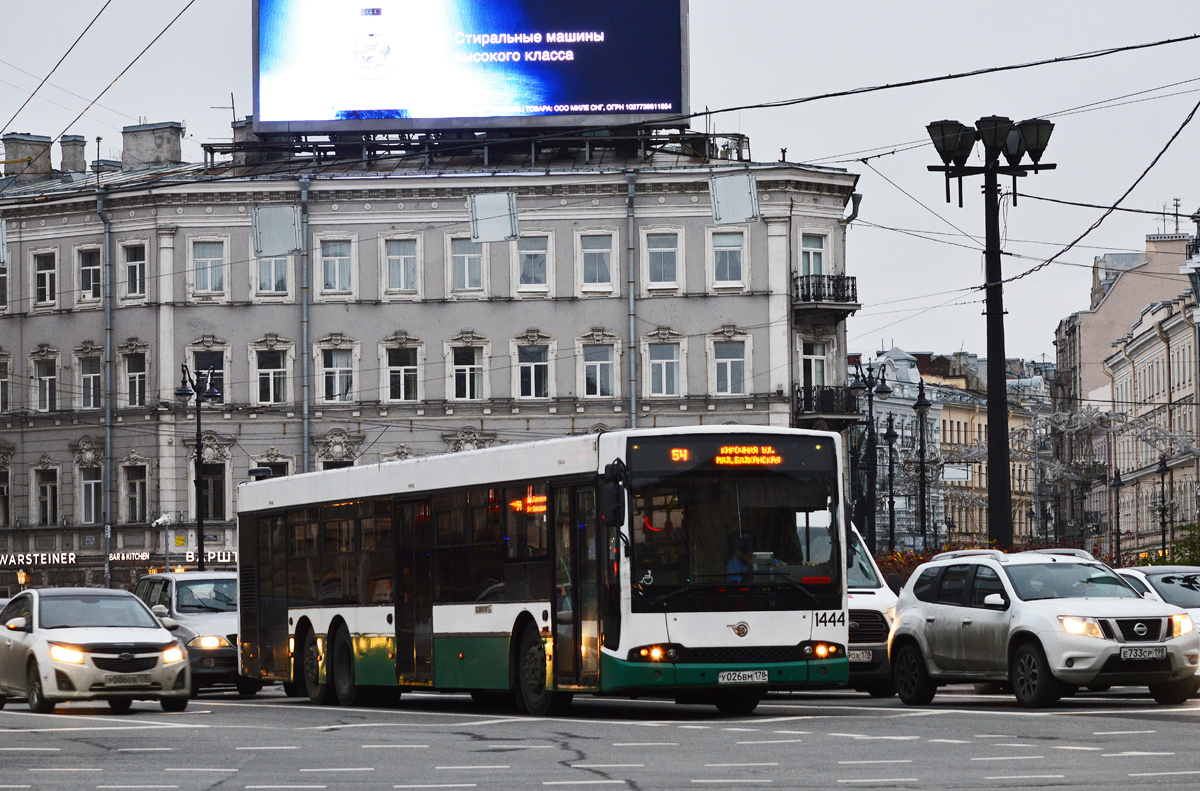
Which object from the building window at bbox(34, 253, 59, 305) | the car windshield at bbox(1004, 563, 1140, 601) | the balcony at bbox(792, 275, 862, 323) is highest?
the building window at bbox(34, 253, 59, 305)

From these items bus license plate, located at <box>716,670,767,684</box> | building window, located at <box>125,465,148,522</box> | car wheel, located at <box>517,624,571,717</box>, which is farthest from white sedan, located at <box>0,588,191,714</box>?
building window, located at <box>125,465,148,522</box>

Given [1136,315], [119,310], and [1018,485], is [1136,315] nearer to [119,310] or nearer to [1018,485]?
[1018,485]

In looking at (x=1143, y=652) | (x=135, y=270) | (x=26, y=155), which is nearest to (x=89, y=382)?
(x=135, y=270)

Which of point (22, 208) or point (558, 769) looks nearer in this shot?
point (558, 769)

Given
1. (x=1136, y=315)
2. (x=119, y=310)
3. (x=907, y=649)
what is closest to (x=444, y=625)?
(x=907, y=649)

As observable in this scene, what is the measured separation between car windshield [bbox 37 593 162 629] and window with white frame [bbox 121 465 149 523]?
3778cm

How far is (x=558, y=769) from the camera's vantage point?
14.0 meters

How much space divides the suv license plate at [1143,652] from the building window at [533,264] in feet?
137

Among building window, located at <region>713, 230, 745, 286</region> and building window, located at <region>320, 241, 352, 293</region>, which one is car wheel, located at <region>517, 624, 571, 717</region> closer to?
building window, located at <region>713, 230, 745, 286</region>

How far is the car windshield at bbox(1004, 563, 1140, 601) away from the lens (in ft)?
67.3

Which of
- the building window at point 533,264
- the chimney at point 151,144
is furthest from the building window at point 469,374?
the chimney at point 151,144

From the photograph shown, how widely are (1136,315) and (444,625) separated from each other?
107182 millimetres

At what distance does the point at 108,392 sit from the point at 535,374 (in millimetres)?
12647

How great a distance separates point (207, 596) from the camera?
2988cm
